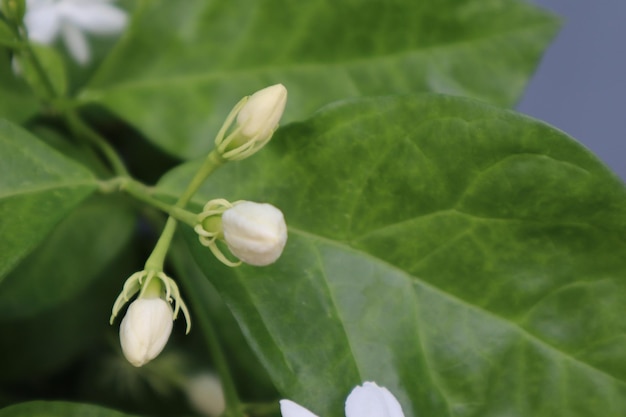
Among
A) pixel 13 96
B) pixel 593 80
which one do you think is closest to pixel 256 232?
pixel 13 96

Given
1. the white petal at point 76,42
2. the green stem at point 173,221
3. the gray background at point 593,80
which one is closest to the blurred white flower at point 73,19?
the white petal at point 76,42

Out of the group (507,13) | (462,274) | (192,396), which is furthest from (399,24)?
(192,396)

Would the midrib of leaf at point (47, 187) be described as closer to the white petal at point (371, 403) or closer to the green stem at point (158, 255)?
the green stem at point (158, 255)

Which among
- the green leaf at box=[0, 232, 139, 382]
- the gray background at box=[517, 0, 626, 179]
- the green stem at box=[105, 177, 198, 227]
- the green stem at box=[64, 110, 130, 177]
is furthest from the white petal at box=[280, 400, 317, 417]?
the gray background at box=[517, 0, 626, 179]

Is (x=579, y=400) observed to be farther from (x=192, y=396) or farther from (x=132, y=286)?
(x=192, y=396)

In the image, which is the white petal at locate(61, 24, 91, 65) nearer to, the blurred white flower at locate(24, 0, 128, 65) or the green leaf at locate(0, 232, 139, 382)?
the blurred white flower at locate(24, 0, 128, 65)
